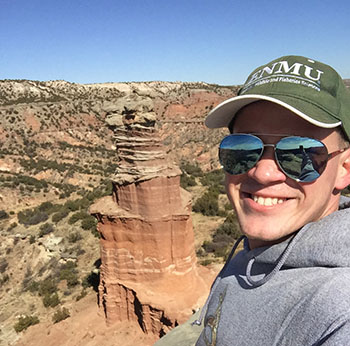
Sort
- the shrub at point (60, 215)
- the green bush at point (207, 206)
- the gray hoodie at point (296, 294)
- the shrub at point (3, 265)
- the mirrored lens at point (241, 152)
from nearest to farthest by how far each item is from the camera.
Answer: the gray hoodie at point (296, 294) → the mirrored lens at point (241, 152) → the shrub at point (3, 265) → the green bush at point (207, 206) → the shrub at point (60, 215)

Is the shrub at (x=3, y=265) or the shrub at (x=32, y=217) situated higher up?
the shrub at (x=32, y=217)

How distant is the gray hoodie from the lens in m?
1.11

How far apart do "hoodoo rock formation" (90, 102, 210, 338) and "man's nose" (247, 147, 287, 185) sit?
7327mm

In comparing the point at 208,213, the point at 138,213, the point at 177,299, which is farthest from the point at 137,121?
the point at 208,213

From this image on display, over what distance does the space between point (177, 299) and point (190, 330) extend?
394cm

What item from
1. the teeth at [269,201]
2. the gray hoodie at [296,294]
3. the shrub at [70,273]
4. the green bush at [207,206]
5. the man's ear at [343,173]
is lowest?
the shrub at [70,273]

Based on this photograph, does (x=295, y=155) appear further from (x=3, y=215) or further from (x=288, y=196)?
(x=3, y=215)

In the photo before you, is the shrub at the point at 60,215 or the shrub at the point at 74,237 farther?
the shrub at the point at 60,215

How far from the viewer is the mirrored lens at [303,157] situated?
1473mm

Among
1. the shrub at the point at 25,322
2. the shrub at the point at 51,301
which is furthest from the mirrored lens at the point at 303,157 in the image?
the shrub at the point at 51,301

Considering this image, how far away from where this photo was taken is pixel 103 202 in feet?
32.5

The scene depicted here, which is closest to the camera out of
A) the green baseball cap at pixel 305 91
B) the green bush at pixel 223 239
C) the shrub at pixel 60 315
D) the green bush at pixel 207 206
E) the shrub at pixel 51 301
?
the green baseball cap at pixel 305 91

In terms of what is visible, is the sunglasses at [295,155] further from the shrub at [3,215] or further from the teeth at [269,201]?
the shrub at [3,215]

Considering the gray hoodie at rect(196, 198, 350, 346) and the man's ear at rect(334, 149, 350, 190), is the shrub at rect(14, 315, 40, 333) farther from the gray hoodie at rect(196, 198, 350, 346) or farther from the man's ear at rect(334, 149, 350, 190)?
the man's ear at rect(334, 149, 350, 190)
